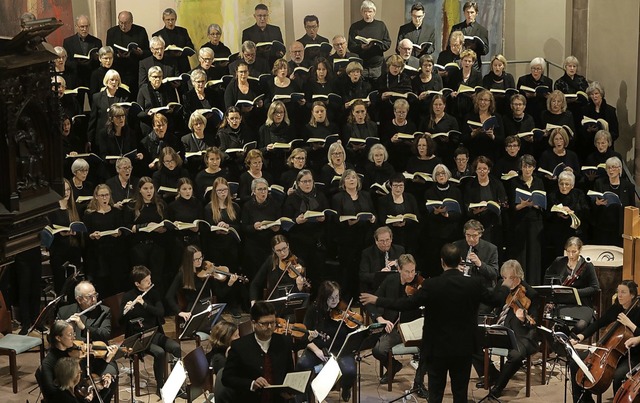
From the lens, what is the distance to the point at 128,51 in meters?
11.7

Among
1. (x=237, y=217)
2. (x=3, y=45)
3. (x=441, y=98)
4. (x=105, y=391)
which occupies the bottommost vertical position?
(x=105, y=391)

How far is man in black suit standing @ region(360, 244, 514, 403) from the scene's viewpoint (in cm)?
757

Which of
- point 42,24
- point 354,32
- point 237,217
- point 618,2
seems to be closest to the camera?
point 42,24

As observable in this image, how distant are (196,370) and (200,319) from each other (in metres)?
0.71

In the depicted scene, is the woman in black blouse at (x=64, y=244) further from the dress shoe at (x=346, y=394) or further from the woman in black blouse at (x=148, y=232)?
the dress shoe at (x=346, y=394)

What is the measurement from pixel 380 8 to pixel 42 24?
10.9 m

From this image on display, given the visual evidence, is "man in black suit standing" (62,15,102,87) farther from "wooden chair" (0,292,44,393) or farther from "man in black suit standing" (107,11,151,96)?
"wooden chair" (0,292,44,393)

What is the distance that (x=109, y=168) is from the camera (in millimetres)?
10984

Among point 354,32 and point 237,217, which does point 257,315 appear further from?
point 354,32

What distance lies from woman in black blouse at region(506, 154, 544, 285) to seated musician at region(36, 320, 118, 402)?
176 inches

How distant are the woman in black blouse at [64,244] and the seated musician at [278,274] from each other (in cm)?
173

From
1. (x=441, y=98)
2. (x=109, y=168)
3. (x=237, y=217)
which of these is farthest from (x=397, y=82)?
(x=109, y=168)

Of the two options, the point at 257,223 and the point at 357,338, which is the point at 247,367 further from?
the point at 257,223

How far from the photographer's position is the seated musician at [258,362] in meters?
7.09
